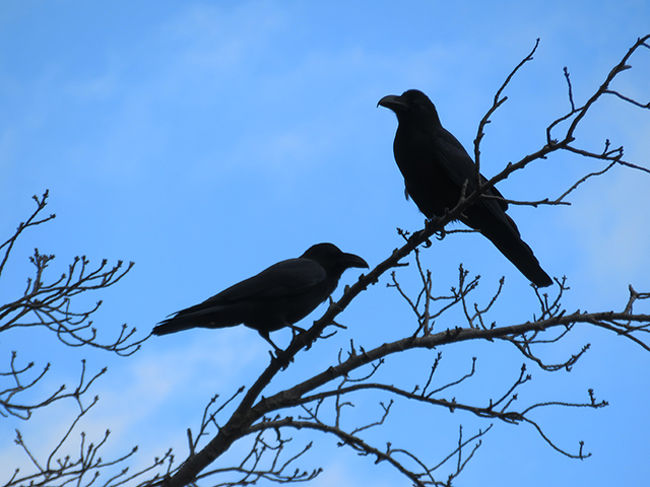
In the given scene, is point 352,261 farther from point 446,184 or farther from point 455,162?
point 455,162

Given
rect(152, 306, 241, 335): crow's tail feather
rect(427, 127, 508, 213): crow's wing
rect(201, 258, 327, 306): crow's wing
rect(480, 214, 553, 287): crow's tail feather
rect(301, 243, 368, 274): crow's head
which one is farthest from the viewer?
rect(301, 243, 368, 274): crow's head

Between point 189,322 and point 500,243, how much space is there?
112 inches

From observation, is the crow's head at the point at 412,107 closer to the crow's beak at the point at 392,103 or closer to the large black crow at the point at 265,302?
the crow's beak at the point at 392,103

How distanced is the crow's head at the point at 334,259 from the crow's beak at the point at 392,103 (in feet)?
4.70

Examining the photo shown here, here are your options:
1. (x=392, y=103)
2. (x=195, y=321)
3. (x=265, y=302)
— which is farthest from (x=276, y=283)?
(x=392, y=103)

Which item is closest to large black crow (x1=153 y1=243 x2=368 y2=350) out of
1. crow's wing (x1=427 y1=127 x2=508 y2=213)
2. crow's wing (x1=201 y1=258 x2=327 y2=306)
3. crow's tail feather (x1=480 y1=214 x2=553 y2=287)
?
crow's wing (x1=201 y1=258 x2=327 y2=306)

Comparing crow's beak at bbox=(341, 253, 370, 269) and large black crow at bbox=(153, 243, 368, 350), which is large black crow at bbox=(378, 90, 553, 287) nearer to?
crow's beak at bbox=(341, 253, 370, 269)

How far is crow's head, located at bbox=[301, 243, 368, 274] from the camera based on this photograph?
20.7ft

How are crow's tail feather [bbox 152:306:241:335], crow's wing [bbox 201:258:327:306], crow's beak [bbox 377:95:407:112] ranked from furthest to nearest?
crow's beak [bbox 377:95:407:112] < crow's wing [bbox 201:258:327:306] < crow's tail feather [bbox 152:306:241:335]

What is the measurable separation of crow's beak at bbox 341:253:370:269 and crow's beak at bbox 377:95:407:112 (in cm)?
146

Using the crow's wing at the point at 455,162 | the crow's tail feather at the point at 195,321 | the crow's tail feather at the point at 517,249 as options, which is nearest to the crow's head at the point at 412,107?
the crow's wing at the point at 455,162

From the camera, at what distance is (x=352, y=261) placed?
6355mm

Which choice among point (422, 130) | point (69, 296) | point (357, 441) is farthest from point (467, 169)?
point (69, 296)

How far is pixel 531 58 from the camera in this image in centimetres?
379
